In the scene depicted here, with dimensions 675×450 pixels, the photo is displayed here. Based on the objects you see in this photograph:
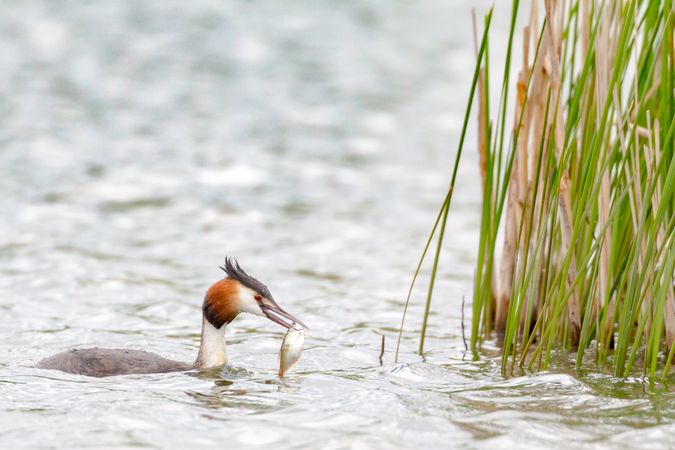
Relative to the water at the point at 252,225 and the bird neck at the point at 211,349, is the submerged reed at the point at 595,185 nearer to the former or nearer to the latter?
the water at the point at 252,225

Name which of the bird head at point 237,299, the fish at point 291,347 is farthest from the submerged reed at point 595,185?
the bird head at point 237,299

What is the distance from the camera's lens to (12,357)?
735 centimetres

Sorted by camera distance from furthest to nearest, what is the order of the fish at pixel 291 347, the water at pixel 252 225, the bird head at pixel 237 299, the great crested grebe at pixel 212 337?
the bird head at pixel 237 299 → the great crested grebe at pixel 212 337 → the fish at pixel 291 347 → the water at pixel 252 225

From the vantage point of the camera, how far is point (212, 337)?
7004 mm

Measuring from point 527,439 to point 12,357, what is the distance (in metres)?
3.61

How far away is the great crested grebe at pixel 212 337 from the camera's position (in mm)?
6707

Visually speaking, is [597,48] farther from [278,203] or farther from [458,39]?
[458,39]

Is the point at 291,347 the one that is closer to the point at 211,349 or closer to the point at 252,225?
the point at 211,349

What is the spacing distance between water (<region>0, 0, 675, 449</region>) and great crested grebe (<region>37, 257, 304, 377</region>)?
0.14m

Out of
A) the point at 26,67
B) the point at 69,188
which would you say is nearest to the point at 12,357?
the point at 69,188

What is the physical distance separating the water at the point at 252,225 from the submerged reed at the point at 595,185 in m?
0.43

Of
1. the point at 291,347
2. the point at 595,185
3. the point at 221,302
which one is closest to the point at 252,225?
the point at 221,302

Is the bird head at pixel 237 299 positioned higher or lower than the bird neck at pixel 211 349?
higher

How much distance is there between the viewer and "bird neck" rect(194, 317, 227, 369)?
22.8ft
